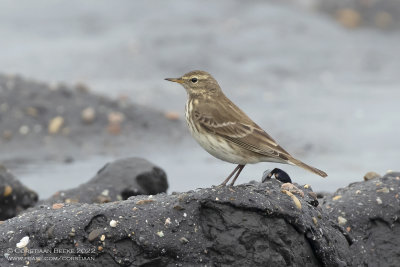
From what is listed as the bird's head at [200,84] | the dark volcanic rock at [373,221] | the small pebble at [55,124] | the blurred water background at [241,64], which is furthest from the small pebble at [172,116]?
the dark volcanic rock at [373,221]

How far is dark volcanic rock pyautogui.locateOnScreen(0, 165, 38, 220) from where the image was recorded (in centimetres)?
881

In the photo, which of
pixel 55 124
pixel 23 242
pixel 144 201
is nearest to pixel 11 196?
pixel 23 242

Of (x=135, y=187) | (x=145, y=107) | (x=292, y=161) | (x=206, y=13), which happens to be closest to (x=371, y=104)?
(x=145, y=107)

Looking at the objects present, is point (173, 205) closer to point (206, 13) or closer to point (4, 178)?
point (4, 178)

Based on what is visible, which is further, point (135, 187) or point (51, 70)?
point (51, 70)

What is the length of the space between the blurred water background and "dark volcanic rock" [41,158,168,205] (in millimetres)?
2164

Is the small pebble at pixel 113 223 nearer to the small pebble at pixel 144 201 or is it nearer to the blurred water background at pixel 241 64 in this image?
the small pebble at pixel 144 201

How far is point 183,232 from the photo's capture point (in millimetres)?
6141

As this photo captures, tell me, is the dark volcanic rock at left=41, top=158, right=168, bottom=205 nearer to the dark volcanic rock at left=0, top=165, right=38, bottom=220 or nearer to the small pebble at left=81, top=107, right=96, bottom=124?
the dark volcanic rock at left=0, top=165, right=38, bottom=220

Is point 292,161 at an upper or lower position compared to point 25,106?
upper

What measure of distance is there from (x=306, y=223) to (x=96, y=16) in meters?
13.5

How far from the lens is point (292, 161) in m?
6.94

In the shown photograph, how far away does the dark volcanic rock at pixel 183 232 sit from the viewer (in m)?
6.09

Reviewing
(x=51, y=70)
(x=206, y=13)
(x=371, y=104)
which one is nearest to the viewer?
(x=371, y=104)
